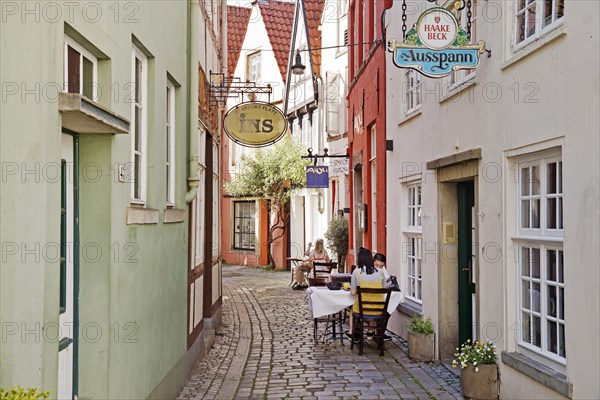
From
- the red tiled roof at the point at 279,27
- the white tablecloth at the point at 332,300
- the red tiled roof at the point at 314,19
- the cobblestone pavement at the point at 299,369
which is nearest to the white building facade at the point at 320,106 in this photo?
the red tiled roof at the point at 314,19

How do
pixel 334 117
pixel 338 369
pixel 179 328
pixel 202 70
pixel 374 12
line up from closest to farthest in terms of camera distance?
pixel 179 328
pixel 338 369
pixel 202 70
pixel 374 12
pixel 334 117

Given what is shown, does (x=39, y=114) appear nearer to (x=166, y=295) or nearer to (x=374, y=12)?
(x=166, y=295)

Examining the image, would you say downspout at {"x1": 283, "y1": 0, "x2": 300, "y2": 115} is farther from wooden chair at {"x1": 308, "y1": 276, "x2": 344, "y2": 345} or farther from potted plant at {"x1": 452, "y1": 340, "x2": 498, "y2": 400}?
potted plant at {"x1": 452, "y1": 340, "x2": 498, "y2": 400}

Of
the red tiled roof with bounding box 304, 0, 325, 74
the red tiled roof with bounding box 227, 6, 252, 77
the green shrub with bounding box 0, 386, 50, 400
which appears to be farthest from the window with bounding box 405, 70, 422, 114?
the red tiled roof with bounding box 227, 6, 252, 77

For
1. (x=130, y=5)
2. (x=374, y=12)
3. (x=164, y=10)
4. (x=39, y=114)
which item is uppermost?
(x=374, y=12)

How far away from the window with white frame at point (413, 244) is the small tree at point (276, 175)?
1267cm

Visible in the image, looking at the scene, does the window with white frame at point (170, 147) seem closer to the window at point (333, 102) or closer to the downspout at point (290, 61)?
the window at point (333, 102)

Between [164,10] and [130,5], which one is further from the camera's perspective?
[164,10]

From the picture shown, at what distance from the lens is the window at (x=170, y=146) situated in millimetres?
7668

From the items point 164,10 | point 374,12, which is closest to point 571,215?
point 164,10

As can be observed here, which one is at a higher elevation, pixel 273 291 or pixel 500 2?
pixel 500 2

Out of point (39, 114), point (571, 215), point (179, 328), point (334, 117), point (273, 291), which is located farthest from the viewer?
point (334, 117)

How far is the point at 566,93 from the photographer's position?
5.65 m

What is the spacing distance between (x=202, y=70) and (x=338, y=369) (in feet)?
14.8
